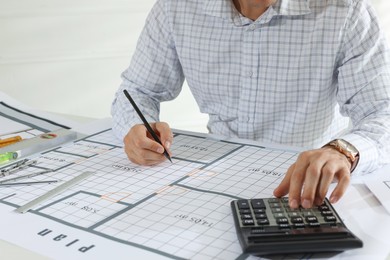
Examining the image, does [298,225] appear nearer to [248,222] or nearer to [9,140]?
[248,222]

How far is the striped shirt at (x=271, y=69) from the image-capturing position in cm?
116

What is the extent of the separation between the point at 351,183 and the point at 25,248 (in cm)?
54

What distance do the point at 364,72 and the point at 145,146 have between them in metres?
0.51

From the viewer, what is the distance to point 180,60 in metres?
1.38

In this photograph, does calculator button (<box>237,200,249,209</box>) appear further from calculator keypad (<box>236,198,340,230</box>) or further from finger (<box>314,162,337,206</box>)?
finger (<box>314,162,337,206</box>)

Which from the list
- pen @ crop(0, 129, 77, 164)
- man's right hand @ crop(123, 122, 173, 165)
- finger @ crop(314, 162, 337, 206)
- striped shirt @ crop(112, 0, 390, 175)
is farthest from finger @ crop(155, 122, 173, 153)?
finger @ crop(314, 162, 337, 206)

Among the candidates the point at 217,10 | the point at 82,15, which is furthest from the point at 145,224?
the point at 82,15

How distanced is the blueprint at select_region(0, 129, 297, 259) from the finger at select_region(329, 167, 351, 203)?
0.10 m

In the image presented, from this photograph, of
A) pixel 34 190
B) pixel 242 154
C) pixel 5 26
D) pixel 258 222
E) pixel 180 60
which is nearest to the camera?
pixel 258 222

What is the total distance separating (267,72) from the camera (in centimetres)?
127

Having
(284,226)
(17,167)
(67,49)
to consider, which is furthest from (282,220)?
(67,49)

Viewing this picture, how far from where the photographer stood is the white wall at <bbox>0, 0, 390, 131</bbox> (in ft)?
Answer: 7.88

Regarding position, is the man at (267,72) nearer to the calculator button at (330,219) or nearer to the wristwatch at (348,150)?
the wristwatch at (348,150)

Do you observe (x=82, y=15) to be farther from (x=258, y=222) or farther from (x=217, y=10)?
(x=258, y=222)
